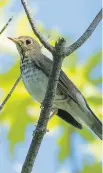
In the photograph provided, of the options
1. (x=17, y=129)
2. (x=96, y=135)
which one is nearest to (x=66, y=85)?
(x=96, y=135)

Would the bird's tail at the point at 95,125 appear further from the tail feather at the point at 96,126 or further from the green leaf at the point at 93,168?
the green leaf at the point at 93,168

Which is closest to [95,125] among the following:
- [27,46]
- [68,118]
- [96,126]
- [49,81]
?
[96,126]

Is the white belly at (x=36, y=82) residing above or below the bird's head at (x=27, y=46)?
below

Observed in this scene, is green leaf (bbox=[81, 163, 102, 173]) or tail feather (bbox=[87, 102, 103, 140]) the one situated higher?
tail feather (bbox=[87, 102, 103, 140])

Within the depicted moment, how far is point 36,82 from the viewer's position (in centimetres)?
399

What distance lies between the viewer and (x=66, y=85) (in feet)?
12.5

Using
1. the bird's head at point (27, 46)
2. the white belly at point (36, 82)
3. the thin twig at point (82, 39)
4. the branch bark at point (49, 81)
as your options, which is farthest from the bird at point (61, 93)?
the thin twig at point (82, 39)

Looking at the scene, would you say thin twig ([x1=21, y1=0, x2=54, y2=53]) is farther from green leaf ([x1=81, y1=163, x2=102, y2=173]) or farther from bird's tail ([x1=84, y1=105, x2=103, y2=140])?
bird's tail ([x1=84, y1=105, x2=103, y2=140])

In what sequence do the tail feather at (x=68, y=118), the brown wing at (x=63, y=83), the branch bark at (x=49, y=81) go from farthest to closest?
the brown wing at (x=63, y=83), the tail feather at (x=68, y=118), the branch bark at (x=49, y=81)

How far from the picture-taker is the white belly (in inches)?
154

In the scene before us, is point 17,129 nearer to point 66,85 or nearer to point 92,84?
point 92,84

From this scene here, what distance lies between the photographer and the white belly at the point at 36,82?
3922 millimetres

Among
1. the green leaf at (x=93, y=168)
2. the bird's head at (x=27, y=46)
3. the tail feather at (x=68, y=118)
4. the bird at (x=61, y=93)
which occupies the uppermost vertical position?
the bird's head at (x=27, y=46)

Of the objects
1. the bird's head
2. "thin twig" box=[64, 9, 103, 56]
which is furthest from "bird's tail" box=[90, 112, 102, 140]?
"thin twig" box=[64, 9, 103, 56]
